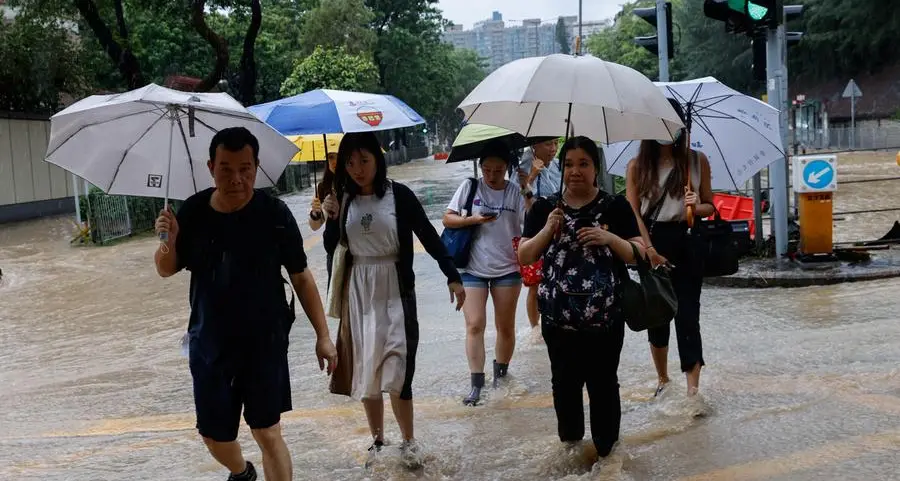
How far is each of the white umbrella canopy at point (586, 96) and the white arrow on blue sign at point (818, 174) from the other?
20.3 feet

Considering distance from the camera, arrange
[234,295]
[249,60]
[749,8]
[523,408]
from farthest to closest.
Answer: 1. [249,60]
2. [749,8]
3. [523,408]
4. [234,295]

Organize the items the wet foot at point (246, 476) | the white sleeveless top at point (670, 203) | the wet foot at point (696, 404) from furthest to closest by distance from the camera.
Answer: the wet foot at point (696, 404)
the white sleeveless top at point (670, 203)
the wet foot at point (246, 476)

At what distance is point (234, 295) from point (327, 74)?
134ft

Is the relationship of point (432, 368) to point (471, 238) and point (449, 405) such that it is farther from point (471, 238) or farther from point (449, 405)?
point (471, 238)

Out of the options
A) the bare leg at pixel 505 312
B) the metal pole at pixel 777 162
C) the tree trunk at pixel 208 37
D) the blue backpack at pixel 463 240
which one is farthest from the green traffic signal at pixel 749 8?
the tree trunk at pixel 208 37

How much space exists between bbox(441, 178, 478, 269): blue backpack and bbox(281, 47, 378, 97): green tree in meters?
36.2

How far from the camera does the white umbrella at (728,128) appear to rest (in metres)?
5.80

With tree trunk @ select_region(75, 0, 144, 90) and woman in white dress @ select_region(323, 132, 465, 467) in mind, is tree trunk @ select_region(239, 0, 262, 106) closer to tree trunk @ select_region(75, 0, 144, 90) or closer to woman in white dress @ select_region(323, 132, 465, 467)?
tree trunk @ select_region(75, 0, 144, 90)

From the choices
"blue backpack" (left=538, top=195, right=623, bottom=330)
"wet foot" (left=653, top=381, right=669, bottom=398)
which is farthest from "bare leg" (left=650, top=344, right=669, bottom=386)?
"blue backpack" (left=538, top=195, right=623, bottom=330)

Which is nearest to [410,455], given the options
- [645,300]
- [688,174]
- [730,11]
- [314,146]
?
[645,300]

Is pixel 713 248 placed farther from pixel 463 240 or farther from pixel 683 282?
pixel 463 240

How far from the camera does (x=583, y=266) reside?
4.37m

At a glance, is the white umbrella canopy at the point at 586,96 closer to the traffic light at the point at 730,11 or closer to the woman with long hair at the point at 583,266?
the woman with long hair at the point at 583,266

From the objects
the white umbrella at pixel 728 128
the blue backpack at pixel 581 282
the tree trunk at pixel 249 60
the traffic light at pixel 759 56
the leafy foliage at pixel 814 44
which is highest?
the leafy foliage at pixel 814 44
